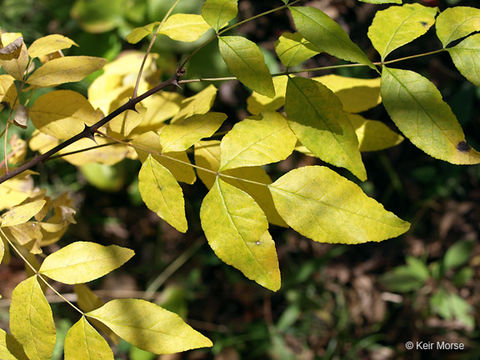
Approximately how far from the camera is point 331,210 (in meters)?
0.55

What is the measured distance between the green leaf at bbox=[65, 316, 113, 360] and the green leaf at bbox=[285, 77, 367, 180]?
0.39m

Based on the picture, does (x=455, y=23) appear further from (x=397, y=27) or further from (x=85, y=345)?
(x=85, y=345)

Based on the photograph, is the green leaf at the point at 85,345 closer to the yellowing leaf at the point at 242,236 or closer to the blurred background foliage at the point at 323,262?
the yellowing leaf at the point at 242,236

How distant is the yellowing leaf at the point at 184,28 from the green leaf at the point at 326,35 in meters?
0.18

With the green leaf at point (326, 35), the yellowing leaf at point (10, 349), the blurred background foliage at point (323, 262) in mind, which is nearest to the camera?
the green leaf at point (326, 35)

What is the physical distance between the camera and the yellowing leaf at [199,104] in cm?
72

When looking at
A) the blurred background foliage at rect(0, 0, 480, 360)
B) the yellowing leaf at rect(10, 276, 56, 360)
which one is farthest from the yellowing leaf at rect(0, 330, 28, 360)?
the blurred background foliage at rect(0, 0, 480, 360)

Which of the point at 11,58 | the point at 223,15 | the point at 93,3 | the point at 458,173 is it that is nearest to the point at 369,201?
the point at 223,15

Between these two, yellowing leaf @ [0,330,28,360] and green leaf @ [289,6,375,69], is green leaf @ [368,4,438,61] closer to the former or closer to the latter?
green leaf @ [289,6,375,69]

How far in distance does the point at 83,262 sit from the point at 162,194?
0.16 metres

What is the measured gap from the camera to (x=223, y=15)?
59 centimetres

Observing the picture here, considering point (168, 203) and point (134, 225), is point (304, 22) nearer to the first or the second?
point (168, 203)

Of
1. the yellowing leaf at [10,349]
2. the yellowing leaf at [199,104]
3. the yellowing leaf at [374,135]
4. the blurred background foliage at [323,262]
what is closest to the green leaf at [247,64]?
the yellowing leaf at [199,104]

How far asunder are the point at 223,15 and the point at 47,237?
501 millimetres
